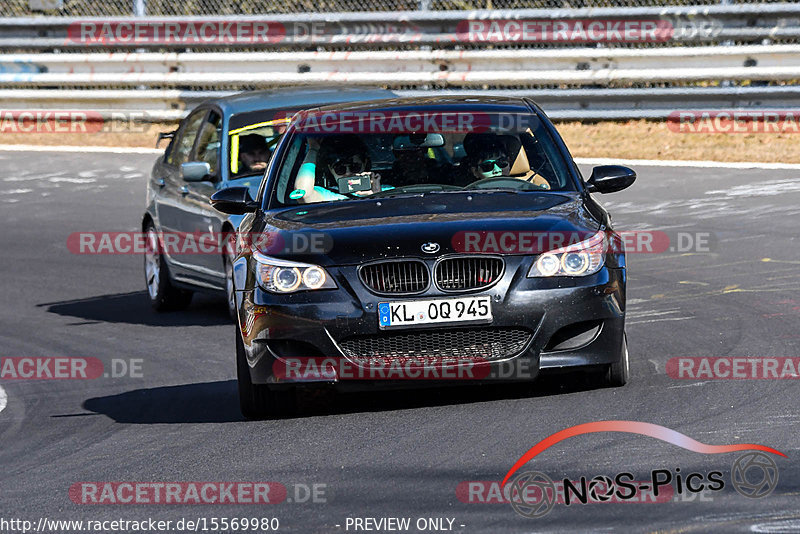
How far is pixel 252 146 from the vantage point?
11.2 metres

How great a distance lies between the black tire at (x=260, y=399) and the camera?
738cm

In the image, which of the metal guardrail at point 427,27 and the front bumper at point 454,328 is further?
the metal guardrail at point 427,27

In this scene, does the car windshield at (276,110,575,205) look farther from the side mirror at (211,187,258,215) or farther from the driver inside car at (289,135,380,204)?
the side mirror at (211,187,258,215)

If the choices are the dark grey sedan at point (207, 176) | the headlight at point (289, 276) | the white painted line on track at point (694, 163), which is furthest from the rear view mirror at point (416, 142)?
the white painted line on track at point (694, 163)

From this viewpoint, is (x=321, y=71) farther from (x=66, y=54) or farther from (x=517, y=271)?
(x=517, y=271)

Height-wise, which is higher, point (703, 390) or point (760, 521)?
point (760, 521)

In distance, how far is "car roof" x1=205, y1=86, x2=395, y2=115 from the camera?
11609mm

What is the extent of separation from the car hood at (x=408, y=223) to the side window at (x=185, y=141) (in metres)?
4.32

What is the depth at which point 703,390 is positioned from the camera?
7391 mm

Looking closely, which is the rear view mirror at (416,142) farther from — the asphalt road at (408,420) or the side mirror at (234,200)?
the asphalt road at (408,420)

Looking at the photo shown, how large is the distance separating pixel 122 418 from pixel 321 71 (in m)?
12.1

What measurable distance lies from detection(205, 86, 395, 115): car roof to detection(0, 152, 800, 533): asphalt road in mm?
1577

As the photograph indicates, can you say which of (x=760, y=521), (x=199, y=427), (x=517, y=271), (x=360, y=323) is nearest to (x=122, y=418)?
(x=199, y=427)

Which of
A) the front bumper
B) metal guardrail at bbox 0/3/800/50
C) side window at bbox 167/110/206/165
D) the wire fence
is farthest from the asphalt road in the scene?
the wire fence
